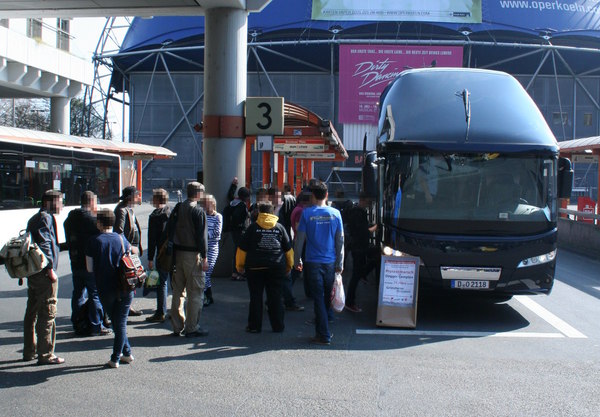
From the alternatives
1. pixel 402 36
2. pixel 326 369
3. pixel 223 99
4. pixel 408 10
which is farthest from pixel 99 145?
pixel 402 36

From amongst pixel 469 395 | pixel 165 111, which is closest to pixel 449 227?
pixel 469 395

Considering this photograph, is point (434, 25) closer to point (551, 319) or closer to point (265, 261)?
point (551, 319)

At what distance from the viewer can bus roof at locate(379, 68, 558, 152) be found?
850 cm

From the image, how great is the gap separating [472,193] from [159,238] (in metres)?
4.29

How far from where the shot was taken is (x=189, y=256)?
732cm

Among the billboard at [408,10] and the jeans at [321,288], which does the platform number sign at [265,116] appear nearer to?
the jeans at [321,288]

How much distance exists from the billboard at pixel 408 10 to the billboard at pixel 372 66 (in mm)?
2163

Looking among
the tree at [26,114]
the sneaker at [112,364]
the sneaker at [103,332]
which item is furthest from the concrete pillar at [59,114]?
the tree at [26,114]

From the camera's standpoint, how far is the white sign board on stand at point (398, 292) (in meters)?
8.13

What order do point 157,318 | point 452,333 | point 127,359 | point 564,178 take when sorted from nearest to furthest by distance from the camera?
point 127,359
point 452,333
point 157,318
point 564,178

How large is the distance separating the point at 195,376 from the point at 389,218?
12.7ft

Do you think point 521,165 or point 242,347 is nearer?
point 242,347

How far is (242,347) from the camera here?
7.08m

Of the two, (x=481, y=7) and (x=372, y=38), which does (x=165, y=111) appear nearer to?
(x=372, y=38)
